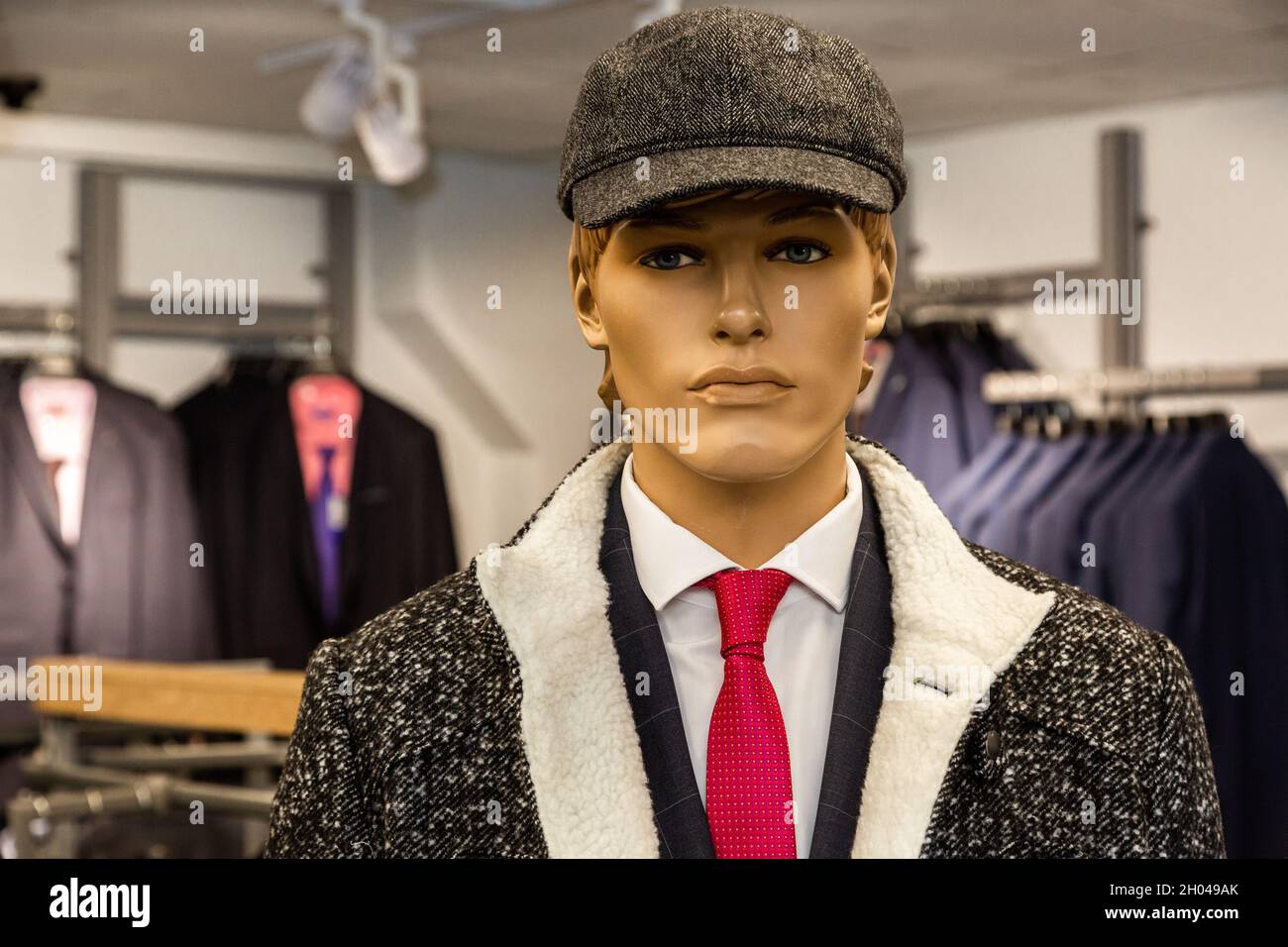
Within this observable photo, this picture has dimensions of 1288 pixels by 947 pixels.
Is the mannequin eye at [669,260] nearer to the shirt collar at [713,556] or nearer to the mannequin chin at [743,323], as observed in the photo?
the mannequin chin at [743,323]

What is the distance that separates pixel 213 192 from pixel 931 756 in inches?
164

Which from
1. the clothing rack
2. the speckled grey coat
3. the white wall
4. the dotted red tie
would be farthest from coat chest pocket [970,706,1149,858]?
the clothing rack

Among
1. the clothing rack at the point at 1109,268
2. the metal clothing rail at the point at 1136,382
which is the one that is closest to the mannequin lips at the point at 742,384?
the metal clothing rail at the point at 1136,382

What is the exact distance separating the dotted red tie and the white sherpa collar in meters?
0.04

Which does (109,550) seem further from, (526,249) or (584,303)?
(584,303)

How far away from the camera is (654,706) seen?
956 millimetres

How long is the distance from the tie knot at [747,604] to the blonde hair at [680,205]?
140mm

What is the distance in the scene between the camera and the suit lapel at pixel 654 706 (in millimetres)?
917

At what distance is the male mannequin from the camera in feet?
2.99

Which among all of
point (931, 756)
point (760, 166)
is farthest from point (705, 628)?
point (760, 166)

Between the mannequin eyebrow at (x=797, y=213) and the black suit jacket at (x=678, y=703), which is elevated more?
the mannequin eyebrow at (x=797, y=213)

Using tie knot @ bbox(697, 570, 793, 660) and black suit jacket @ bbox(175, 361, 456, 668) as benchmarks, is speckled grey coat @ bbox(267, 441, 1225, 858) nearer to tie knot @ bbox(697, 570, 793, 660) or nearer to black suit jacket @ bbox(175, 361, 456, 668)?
tie knot @ bbox(697, 570, 793, 660)

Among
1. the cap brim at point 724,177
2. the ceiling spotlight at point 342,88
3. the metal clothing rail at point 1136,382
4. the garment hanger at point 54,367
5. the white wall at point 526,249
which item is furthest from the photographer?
the garment hanger at point 54,367

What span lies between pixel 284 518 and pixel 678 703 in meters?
3.51
